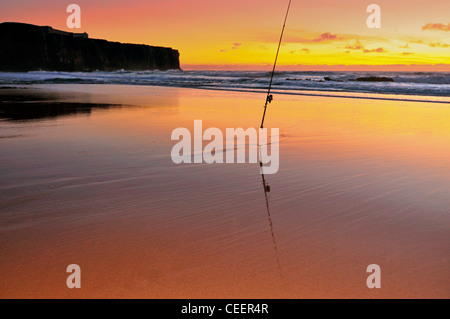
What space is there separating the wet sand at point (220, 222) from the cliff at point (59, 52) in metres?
90.3

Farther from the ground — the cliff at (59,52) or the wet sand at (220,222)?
the cliff at (59,52)

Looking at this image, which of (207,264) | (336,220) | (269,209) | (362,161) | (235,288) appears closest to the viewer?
(235,288)

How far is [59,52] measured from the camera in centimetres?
9412

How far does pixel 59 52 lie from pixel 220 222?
337 ft

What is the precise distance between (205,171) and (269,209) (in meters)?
1.56

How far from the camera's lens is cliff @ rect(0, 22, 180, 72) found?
281ft

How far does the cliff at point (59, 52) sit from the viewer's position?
8575cm

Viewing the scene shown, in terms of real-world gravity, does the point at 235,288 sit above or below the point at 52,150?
below

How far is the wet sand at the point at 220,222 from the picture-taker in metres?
2.35

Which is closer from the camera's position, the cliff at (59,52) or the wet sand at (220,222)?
the wet sand at (220,222)

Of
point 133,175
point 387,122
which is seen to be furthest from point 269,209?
point 387,122

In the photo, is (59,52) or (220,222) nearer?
(220,222)

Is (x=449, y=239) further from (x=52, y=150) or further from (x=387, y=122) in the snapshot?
(x=387, y=122)

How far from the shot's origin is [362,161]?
18.6 feet
